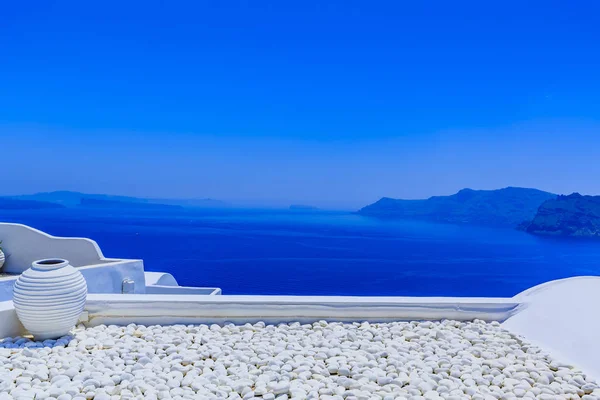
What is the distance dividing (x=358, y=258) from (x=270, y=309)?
3322cm

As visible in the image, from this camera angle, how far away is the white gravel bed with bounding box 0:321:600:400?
6.50 ft

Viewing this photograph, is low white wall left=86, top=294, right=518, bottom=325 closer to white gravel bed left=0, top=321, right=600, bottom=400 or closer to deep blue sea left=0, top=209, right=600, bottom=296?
white gravel bed left=0, top=321, right=600, bottom=400

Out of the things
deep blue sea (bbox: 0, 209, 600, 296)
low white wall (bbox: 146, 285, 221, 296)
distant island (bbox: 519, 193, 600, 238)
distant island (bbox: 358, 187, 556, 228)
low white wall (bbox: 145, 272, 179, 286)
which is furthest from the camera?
distant island (bbox: 358, 187, 556, 228)

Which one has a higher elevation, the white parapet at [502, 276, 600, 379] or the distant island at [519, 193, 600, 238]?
the distant island at [519, 193, 600, 238]

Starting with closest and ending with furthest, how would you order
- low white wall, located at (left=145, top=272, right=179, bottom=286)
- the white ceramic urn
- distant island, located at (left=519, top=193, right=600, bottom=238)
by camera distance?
the white ceramic urn, low white wall, located at (left=145, top=272, right=179, bottom=286), distant island, located at (left=519, top=193, right=600, bottom=238)

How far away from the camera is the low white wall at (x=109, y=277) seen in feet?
15.4

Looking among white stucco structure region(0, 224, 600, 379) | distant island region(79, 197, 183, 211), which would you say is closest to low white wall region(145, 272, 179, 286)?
white stucco structure region(0, 224, 600, 379)

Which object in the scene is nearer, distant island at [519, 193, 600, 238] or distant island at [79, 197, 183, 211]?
distant island at [519, 193, 600, 238]

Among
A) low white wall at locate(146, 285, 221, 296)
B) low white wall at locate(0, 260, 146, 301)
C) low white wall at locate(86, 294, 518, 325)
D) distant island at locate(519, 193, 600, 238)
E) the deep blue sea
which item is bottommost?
the deep blue sea

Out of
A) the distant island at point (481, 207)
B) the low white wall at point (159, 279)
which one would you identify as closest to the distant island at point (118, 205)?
the distant island at point (481, 207)

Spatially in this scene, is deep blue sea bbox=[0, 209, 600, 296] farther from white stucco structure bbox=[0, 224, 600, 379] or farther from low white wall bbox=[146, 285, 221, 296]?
white stucco structure bbox=[0, 224, 600, 379]

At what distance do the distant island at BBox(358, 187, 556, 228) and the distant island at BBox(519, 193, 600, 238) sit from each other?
1789 mm

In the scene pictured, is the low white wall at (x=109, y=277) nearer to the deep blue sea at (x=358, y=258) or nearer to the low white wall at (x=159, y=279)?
the low white wall at (x=159, y=279)

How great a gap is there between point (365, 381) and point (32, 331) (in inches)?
72.8
